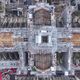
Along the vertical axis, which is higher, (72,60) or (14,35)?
(14,35)

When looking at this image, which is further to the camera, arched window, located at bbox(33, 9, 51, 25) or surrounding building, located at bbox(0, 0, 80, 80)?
arched window, located at bbox(33, 9, 51, 25)

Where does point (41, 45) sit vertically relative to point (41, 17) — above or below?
below

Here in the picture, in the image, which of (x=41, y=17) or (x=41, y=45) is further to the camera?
(x=41, y=17)

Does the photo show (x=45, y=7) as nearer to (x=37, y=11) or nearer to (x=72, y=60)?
→ (x=37, y=11)

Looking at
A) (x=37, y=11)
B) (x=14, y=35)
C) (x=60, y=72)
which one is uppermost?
(x=37, y=11)

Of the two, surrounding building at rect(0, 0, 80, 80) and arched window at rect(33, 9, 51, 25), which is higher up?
arched window at rect(33, 9, 51, 25)

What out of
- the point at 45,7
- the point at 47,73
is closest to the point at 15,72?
the point at 47,73
